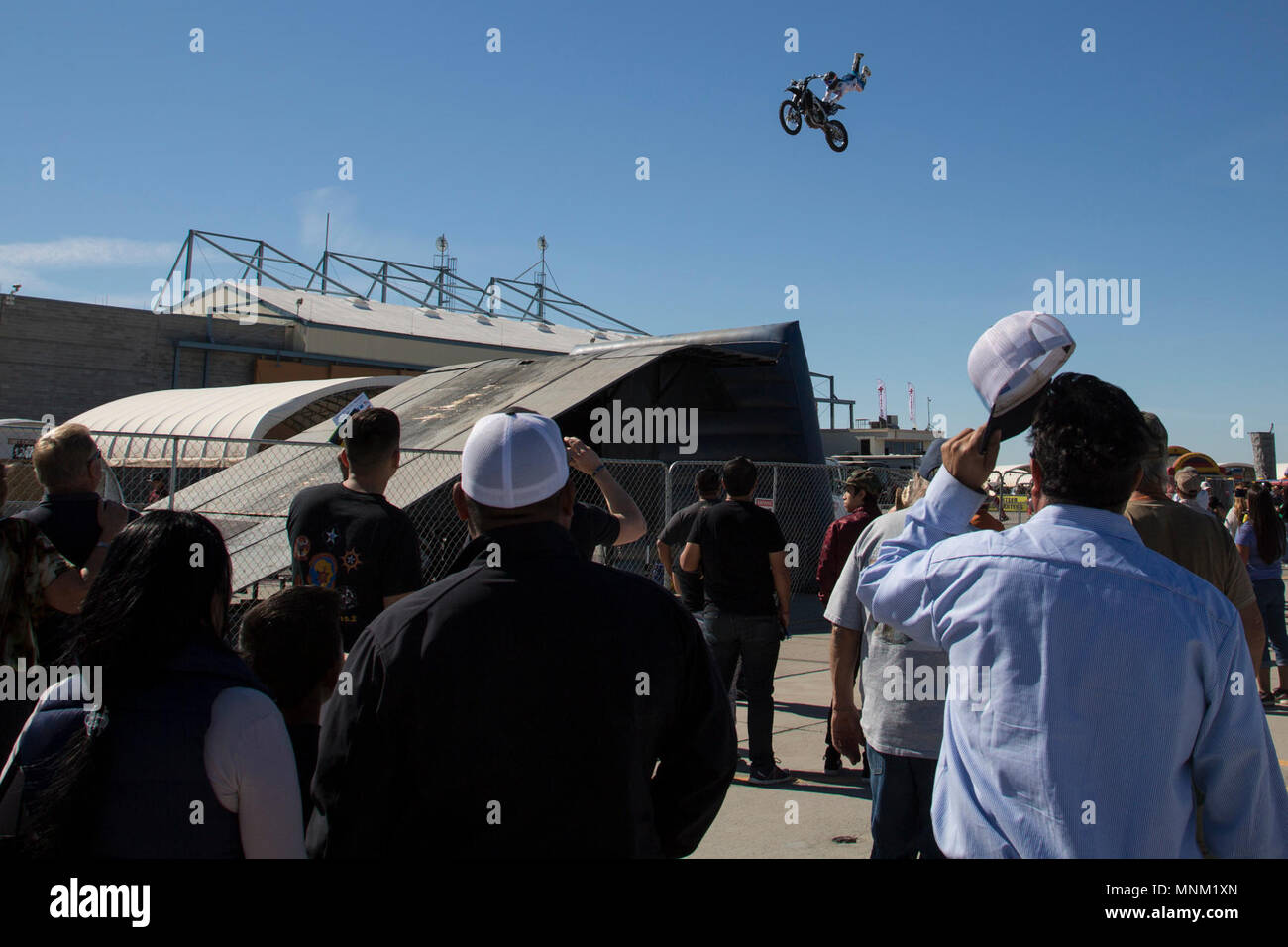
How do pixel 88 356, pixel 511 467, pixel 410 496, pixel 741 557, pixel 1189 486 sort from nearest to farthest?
1. pixel 511 467
2. pixel 741 557
3. pixel 1189 486
4. pixel 410 496
5. pixel 88 356

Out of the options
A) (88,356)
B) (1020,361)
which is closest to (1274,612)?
(1020,361)

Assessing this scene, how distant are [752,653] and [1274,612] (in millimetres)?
5373

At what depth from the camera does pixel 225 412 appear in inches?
970

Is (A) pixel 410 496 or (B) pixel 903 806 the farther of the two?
(A) pixel 410 496

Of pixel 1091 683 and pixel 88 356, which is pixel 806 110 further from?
pixel 88 356

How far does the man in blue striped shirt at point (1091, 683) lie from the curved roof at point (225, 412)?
866 inches

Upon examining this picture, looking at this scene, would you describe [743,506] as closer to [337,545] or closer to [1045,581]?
[337,545]

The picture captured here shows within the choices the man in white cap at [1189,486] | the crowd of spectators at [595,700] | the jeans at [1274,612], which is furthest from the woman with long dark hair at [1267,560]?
the crowd of spectators at [595,700]

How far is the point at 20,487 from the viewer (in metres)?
10.6

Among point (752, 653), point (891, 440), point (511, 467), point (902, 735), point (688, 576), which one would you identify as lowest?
point (752, 653)

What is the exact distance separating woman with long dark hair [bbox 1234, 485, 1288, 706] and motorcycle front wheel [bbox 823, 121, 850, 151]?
27.1 feet

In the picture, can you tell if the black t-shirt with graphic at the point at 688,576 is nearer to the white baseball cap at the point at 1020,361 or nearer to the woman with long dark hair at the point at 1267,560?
the white baseball cap at the point at 1020,361
